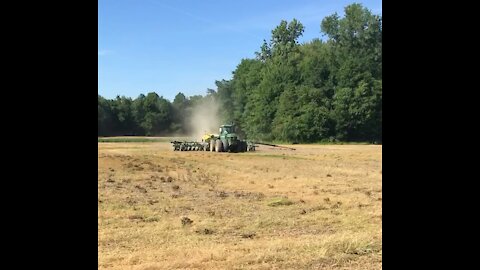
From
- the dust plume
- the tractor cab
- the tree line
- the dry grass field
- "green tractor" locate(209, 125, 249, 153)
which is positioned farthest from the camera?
the dust plume

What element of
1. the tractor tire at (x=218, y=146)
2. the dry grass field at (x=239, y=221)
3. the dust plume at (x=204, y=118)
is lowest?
the dry grass field at (x=239, y=221)

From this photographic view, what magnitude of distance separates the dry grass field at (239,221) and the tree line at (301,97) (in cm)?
2304

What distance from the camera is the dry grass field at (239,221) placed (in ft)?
15.2

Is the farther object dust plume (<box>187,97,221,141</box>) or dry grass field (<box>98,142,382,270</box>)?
dust plume (<box>187,97,221,141</box>)

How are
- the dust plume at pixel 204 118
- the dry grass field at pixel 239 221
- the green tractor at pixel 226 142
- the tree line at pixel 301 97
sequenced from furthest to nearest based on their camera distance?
1. the dust plume at pixel 204 118
2. the tree line at pixel 301 97
3. the green tractor at pixel 226 142
4. the dry grass field at pixel 239 221

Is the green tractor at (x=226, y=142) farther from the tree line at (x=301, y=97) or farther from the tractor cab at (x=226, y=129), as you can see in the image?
the tree line at (x=301, y=97)

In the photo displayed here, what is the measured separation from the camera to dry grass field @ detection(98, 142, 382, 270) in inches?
183

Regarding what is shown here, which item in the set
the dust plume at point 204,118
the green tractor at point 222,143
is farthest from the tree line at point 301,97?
the green tractor at point 222,143

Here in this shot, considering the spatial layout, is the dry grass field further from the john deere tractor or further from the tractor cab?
the tractor cab

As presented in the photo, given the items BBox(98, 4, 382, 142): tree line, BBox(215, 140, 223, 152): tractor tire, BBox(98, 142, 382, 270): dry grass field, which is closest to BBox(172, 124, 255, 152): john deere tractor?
BBox(215, 140, 223, 152): tractor tire

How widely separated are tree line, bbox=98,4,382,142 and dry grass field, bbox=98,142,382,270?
23.0 meters
